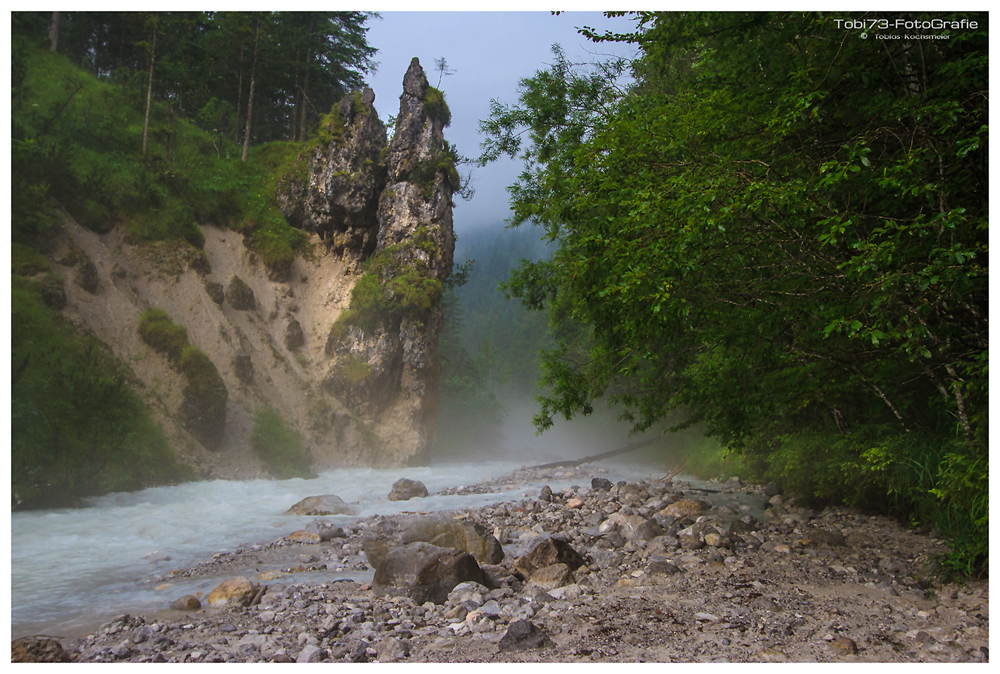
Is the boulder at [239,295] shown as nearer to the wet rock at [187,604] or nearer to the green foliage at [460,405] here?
the green foliage at [460,405]

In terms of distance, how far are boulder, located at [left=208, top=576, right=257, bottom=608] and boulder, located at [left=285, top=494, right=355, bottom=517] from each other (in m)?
7.25

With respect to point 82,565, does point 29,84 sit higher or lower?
higher

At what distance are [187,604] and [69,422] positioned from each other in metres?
12.7

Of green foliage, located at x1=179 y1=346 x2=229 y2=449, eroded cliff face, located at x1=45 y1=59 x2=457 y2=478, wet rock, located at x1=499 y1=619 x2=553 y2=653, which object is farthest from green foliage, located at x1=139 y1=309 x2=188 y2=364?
wet rock, located at x1=499 y1=619 x2=553 y2=653

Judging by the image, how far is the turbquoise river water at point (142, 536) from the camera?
259 inches

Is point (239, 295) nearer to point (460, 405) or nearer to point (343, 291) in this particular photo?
point (343, 291)

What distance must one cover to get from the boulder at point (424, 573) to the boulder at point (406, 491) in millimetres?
10368

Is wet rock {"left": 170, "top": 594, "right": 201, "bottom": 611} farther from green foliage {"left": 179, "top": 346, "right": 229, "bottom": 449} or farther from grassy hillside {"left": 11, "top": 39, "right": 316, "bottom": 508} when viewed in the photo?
green foliage {"left": 179, "top": 346, "right": 229, "bottom": 449}

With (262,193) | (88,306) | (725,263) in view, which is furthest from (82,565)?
(262,193)

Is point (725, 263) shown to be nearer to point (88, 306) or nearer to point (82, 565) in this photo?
point (82, 565)

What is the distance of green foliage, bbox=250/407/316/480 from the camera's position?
2245cm

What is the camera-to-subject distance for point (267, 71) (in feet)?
108

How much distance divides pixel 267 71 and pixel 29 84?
11.8m

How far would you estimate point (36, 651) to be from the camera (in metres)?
4.53
